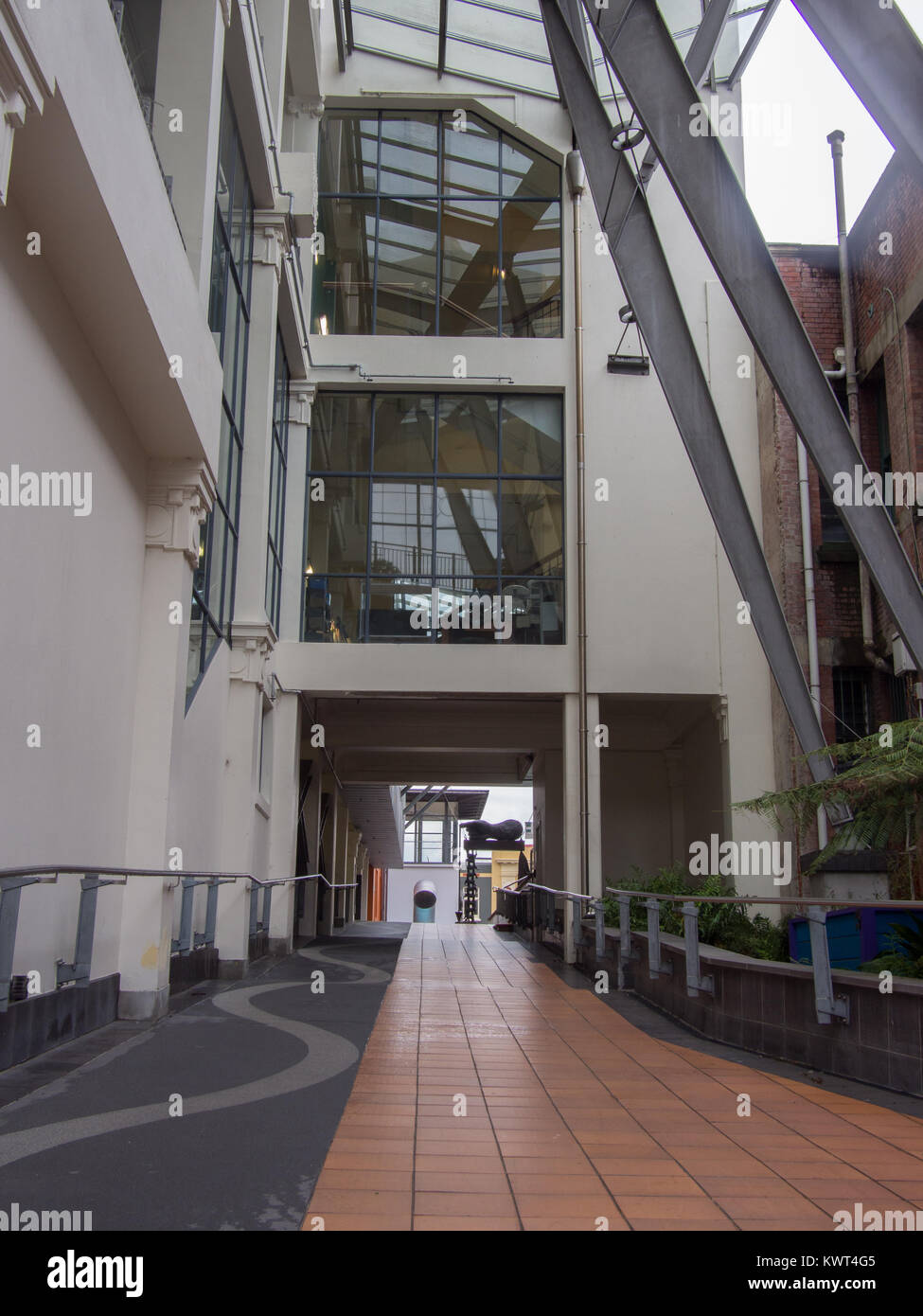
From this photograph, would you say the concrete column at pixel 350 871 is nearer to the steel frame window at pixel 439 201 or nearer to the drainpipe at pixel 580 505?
the drainpipe at pixel 580 505

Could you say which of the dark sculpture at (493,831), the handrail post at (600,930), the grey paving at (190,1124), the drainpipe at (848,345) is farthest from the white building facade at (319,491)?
the dark sculpture at (493,831)

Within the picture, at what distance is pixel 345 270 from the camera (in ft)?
60.0

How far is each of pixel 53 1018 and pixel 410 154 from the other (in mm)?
15751

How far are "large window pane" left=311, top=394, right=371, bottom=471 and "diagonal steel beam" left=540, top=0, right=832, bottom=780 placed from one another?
21.5 feet

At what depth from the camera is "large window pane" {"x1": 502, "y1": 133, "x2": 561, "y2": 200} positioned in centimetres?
1834

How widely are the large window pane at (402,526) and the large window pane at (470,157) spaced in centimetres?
498

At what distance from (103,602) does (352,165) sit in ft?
43.5

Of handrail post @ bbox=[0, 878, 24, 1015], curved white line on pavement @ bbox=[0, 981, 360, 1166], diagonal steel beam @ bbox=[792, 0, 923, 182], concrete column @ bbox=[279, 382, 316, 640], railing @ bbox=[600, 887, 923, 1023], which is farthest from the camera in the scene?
concrete column @ bbox=[279, 382, 316, 640]

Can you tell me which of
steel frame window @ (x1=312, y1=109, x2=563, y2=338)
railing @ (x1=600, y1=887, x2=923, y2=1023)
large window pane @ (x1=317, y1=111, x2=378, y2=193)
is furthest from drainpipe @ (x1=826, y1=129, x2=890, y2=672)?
large window pane @ (x1=317, y1=111, x2=378, y2=193)

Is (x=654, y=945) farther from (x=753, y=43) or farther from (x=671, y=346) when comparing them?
(x=753, y=43)

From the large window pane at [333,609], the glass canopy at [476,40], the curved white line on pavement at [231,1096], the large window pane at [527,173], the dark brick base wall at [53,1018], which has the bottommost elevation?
the curved white line on pavement at [231,1096]

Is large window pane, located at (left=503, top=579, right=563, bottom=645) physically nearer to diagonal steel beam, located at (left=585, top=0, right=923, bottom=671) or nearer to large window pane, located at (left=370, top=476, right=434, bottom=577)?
large window pane, located at (left=370, top=476, right=434, bottom=577)

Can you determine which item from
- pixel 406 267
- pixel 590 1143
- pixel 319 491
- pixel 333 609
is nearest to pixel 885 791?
pixel 590 1143

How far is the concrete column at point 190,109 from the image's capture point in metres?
8.79
